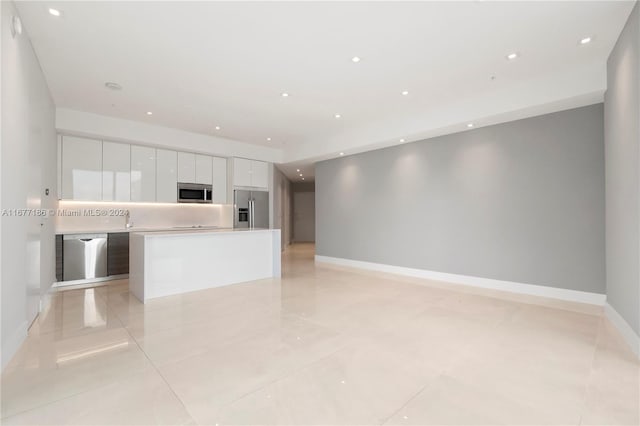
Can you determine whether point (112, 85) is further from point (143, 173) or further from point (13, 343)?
point (13, 343)

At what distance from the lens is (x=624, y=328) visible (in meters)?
2.95

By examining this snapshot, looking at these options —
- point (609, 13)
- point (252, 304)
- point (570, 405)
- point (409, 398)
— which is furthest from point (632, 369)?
point (252, 304)

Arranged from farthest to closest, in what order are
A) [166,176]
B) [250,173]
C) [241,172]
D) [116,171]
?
[250,173], [241,172], [166,176], [116,171]

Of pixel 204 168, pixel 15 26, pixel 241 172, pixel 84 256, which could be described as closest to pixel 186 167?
pixel 204 168

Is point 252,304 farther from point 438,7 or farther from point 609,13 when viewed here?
point 609,13

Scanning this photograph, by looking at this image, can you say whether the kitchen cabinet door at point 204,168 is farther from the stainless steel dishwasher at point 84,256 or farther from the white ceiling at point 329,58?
the stainless steel dishwasher at point 84,256

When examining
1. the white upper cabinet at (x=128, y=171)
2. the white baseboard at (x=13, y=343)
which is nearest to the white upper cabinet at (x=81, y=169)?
the white upper cabinet at (x=128, y=171)

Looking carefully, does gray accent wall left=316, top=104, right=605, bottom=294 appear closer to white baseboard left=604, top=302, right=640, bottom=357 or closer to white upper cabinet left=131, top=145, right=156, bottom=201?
white baseboard left=604, top=302, right=640, bottom=357

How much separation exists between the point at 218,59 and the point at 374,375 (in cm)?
362

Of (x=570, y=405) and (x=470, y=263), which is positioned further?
(x=470, y=263)

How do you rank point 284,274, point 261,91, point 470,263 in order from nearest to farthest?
point 261,91, point 470,263, point 284,274

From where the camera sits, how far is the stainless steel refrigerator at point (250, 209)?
7531mm

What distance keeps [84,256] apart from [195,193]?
95.0 inches

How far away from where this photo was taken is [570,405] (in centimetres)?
189
